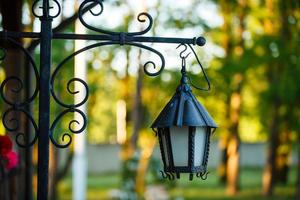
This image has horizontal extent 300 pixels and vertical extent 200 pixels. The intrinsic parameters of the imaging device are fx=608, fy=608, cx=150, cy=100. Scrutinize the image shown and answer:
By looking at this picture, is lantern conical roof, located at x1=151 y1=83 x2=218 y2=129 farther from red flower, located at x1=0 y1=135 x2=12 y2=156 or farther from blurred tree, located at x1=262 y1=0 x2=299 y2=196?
blurred tree, located at x1=262 y1=0 x2=299 y2=196

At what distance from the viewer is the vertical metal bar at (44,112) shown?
3336mm

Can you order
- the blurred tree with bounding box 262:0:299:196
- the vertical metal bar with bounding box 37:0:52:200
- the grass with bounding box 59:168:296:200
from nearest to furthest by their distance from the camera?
1. the vertical metal bar with bounding box 37:0:52:200
2. the blurred tree with bounding box 262:0:299:196
3. the grass with bounding box 59:168:296:200

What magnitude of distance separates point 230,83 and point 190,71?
244 centimetres

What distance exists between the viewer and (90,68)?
73.0 feet

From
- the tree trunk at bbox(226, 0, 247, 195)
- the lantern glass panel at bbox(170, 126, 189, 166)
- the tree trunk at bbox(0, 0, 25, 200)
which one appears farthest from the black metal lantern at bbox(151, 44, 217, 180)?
the tree trunk at bbox(226, 0, 247, 195)

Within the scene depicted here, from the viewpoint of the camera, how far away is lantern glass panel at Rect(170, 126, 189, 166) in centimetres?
342

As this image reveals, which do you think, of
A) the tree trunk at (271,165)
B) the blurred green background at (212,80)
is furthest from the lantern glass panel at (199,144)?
the tree trunk at (271,165)

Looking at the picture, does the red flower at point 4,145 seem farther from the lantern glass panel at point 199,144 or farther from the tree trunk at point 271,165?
the tree trunk at point 271,165

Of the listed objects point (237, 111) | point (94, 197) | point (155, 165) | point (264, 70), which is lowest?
point (94, 197)

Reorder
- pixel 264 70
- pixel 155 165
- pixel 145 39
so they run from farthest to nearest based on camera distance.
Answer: pixel 264 70
pixel 155 165
pixel 145 39

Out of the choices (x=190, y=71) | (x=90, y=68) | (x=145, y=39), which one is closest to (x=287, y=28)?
(x=190, y=71)

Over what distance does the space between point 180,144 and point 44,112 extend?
0.78 m

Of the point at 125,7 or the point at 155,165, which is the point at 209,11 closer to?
the point at 125,7

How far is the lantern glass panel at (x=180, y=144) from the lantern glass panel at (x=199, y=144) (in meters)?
0.06
